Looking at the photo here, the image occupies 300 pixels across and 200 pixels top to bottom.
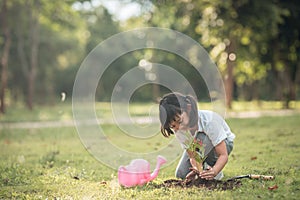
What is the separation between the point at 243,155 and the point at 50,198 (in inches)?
154

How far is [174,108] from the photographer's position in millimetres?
4730

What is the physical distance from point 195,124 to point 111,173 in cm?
204

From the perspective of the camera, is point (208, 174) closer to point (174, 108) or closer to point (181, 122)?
point (181, 122)

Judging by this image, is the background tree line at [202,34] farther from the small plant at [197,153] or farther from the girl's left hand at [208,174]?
the girl's left hand at [208,174]

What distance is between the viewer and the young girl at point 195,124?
477 cm

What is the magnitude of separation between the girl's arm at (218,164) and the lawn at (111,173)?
0.17 metres

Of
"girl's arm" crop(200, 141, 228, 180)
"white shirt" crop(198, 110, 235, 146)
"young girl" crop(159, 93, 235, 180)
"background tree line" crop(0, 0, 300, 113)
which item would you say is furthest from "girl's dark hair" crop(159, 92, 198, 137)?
"background tree line" crop(0, 0, 300, 113)

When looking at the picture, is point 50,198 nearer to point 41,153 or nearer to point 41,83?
point 41,153

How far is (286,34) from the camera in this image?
2170cm

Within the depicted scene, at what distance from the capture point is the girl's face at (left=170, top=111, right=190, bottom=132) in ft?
15.8

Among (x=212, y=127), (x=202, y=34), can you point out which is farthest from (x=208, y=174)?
(x=202, y=34)

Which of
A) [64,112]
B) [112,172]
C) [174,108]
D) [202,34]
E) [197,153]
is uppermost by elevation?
[202,34]

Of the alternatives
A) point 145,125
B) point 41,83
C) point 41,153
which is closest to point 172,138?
point 41,153

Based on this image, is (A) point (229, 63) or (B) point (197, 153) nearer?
(B) point (197, 153)
